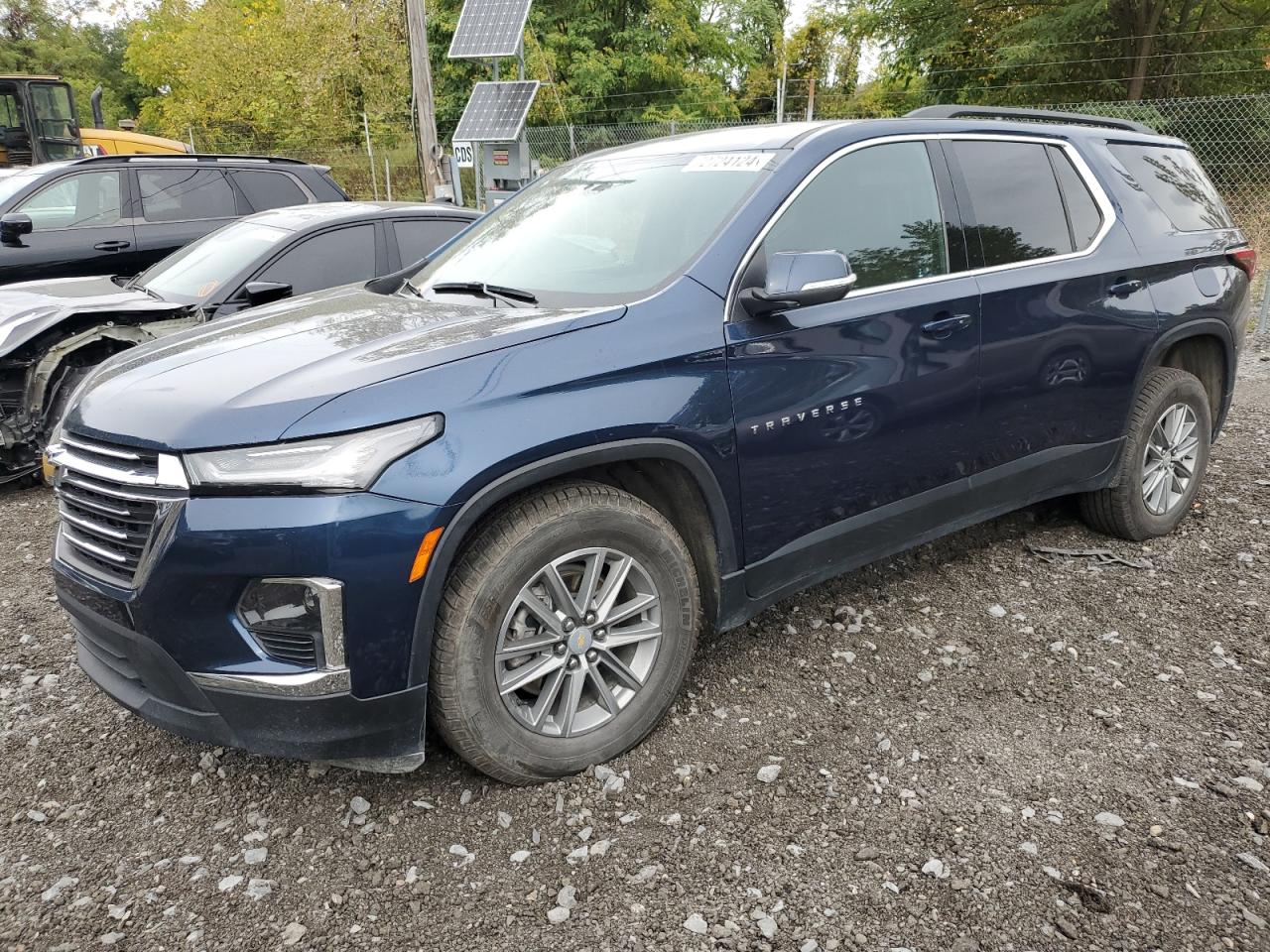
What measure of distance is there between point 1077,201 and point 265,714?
3598 millimetres

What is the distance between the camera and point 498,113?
1195cm

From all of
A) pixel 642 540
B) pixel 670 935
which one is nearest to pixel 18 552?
pixel 642 540

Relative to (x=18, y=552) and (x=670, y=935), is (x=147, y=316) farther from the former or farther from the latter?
(x=670, y=935)

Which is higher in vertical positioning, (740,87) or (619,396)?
(740,87)

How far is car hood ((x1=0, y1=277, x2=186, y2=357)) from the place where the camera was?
4.97 meters

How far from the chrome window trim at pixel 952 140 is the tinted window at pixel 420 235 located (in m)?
3.60

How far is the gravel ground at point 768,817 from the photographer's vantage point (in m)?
2.14

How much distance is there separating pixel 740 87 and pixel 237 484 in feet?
96.7

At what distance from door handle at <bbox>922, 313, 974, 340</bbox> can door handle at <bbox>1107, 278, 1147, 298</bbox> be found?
2.99 feet

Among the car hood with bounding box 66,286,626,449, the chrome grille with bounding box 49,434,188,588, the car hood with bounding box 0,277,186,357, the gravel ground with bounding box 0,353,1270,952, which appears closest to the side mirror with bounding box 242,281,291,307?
the car hood with bounding box 0,277,186,357

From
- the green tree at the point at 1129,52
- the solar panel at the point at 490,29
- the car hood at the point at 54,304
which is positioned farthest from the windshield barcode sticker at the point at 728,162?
the green tree at the point at 1129,52

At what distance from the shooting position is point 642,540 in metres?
2.59

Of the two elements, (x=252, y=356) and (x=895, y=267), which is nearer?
(x=252, y=356)

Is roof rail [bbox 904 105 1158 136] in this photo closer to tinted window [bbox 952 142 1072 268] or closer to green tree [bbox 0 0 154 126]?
tinted window [bbox 952 142 1072 268]
